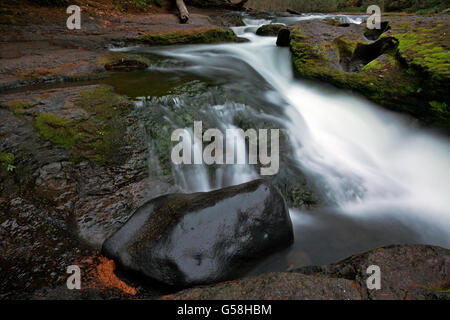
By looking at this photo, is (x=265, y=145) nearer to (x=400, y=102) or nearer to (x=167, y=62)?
(x=400, y=102)

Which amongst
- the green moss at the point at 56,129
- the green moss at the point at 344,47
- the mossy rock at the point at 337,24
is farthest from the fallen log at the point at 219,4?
the green moss at the point at 56,129

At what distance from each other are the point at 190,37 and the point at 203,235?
28.8 ft

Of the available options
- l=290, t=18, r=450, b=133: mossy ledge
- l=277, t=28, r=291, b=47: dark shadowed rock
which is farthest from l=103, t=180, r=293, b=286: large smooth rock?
l=277, t=28, r=291, b=47: dark shadowed rock

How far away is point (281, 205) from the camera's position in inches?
99.2

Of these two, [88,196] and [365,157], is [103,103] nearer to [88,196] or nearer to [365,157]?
[88,196]

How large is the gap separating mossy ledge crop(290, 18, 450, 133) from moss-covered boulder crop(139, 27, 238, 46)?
425 centimetres

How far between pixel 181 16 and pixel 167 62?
5965 mm

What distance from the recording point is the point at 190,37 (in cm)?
894

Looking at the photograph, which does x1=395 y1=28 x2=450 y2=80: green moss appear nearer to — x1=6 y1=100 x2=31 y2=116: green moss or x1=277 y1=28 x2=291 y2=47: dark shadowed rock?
x1=277 y1=28 x2=291 y2=47: dark shadowed rock

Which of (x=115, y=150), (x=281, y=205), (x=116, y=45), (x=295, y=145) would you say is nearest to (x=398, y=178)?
(x=295, y=145)

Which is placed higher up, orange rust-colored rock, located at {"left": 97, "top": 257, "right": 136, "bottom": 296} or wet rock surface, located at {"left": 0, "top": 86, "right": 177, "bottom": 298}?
wet rock surface, located at {"left": 0, "top": 86, "right": 177, "bottom": 298}

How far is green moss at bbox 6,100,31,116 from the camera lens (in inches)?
125

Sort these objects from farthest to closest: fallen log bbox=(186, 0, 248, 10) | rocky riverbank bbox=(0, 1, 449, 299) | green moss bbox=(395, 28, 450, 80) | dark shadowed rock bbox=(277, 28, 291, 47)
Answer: fallen log bbox=(186, 0, 248, 10) < dark shadowed rock bbox=(277, 28, 291, 47) < green moss bbox=(395, 28, 450, 80) < rocky riverbank bbox=(0, 1, 449, 299)

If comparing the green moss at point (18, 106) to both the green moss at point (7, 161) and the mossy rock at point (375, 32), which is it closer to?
the green moss at point (7, 161)
